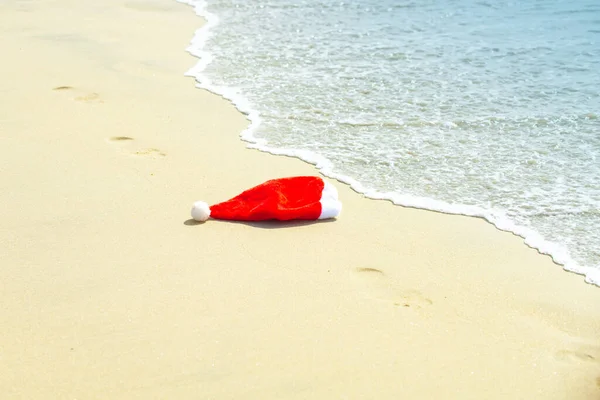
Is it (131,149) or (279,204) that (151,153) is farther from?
(279,204)

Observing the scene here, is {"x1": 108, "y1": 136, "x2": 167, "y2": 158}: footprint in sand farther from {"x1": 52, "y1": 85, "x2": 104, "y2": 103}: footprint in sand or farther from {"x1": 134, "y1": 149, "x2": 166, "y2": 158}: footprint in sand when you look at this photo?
{"x1": 52, "y1": 85, "x2": 104, "y2": 103}: footprint in sand

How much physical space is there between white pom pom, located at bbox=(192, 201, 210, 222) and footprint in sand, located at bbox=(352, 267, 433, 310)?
2.98 ft

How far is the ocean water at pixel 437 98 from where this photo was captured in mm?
4594

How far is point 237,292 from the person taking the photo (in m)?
3.46

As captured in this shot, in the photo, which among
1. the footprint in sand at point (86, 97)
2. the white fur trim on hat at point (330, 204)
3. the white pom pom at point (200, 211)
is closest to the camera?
the white pom pom at point (200, 211)

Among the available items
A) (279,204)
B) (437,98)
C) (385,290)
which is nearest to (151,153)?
(279,204)

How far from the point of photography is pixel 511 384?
2980 millimetres

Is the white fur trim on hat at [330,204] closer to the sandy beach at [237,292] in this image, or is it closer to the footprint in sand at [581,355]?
the sandy beach at [237,292]

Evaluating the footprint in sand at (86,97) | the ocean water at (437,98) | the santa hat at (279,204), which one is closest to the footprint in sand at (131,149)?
the ocean water at (437,98)

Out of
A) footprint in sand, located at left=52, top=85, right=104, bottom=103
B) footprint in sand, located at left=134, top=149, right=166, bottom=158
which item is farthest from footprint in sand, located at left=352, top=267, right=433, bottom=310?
footprint in sand, located at left=52, top=85, right=104, bottom=103

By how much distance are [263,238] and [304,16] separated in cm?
556

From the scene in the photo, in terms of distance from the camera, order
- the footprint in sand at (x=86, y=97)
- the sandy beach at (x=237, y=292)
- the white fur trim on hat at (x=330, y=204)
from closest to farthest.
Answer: the sandy beach at (x=237, y=292) < the white fur trim on hat at (x=330, y=204) < the footprint in sand at (x=86, y=97)

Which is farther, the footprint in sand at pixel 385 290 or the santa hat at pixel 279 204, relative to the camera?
the santa hat at pixel 279 204

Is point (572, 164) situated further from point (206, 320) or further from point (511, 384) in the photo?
point (206, 320)
